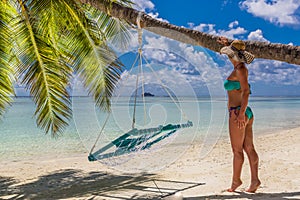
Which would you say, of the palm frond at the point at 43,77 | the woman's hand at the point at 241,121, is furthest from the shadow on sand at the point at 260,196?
the palm frond at the point at 43,77

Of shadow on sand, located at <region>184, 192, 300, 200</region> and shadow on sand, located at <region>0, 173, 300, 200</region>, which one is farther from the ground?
shadow on sand, located at <region>184, 192, 300, 200</region>

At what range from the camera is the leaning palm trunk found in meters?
3.49

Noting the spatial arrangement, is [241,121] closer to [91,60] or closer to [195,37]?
[195,37]

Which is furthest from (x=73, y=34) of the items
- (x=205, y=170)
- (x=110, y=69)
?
(x=205, y=170)

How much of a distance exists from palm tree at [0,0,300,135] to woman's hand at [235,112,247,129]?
575 millimetres

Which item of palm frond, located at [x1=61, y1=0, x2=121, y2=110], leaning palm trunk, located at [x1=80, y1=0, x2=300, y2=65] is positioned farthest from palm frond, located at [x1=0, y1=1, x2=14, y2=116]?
leaning palm trunk, located at [x1=80, y1=0, x2=300, y2=65]

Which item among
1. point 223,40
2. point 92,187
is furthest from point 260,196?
point 92,187

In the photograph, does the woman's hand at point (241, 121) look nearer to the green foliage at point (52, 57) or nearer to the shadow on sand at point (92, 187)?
the shadow on sand at point (92, 187)

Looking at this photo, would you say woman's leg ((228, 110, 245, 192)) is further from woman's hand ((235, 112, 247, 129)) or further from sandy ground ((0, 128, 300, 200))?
sandy ground ((0, 128, 300, 200))

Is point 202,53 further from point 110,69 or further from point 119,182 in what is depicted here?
point 119,182

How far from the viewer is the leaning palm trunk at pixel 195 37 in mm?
3492

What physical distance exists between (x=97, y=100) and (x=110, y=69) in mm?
540

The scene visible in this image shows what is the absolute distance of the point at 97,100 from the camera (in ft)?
18.5

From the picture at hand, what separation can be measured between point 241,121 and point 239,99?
209 millimetres
